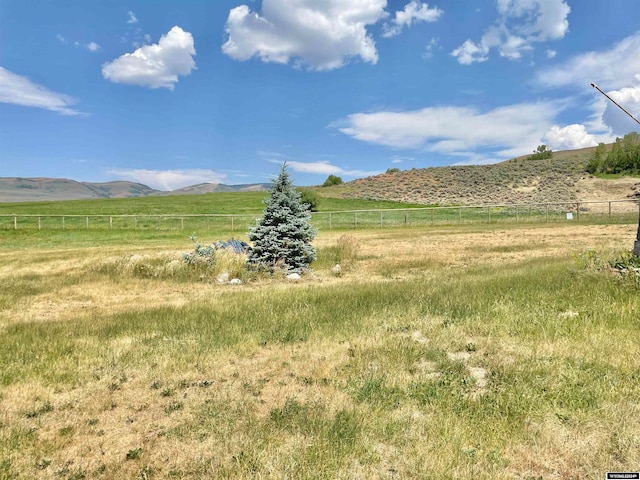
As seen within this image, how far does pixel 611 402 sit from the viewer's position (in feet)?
12.6

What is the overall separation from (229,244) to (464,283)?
852cm

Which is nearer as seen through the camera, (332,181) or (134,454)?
(134,454)

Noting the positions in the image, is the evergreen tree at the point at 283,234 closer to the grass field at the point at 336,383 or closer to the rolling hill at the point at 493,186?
the grass field at the point at 336,383

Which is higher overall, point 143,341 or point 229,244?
point 229,244

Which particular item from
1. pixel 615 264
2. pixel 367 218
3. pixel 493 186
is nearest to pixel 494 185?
pixel 493 186

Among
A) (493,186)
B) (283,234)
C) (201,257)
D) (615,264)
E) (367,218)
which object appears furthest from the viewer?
(493,186)

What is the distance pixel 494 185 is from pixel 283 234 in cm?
5865

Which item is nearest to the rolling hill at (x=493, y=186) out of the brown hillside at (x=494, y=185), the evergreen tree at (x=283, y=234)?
the brown hillside at (x=494, y=185)

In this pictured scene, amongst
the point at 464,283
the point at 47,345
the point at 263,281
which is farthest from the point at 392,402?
the point at 263,281

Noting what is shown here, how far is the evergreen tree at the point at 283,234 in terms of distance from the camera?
13.1 meters

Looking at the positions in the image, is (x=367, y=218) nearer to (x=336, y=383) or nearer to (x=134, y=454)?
(x=336, y=383)

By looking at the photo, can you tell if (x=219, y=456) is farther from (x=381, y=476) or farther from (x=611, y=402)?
(x=611, y=402)

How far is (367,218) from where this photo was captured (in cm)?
A: 4459

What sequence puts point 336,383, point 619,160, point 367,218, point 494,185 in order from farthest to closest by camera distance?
1. point 494,185
2. point 619,160
3. point 367,218
4. point 336,383
